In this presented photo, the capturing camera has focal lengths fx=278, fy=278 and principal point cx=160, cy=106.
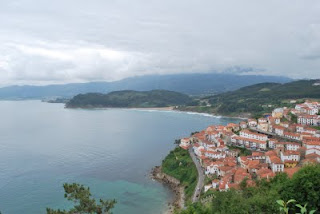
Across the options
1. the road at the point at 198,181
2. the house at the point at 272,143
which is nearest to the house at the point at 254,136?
the house at the point at 272,143

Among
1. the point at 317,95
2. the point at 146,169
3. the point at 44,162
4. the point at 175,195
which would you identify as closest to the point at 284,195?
the point at 175,195

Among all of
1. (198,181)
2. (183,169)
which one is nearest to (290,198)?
(198,181)

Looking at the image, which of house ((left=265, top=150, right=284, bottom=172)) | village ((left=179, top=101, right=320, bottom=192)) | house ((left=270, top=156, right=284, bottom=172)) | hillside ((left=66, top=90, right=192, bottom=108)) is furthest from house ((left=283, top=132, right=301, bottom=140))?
hillside ((left=66, top=90, right=192, bottom=108))

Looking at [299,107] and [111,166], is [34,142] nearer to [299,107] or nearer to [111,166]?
[111,166]

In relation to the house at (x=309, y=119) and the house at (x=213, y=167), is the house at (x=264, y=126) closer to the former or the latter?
the house at (x=309, y=119)

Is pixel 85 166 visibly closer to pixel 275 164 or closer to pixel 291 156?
pixel 275 164

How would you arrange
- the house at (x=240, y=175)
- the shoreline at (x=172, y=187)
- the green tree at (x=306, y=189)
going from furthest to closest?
the shoreline at (x=172, y=187) < the house at (x=240, y=175) < the green tree at (x=306, y=189)

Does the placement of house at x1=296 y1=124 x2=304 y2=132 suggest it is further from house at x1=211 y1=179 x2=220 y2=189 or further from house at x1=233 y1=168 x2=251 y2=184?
house at x1=211 y1=179 x2=220 y2=189
